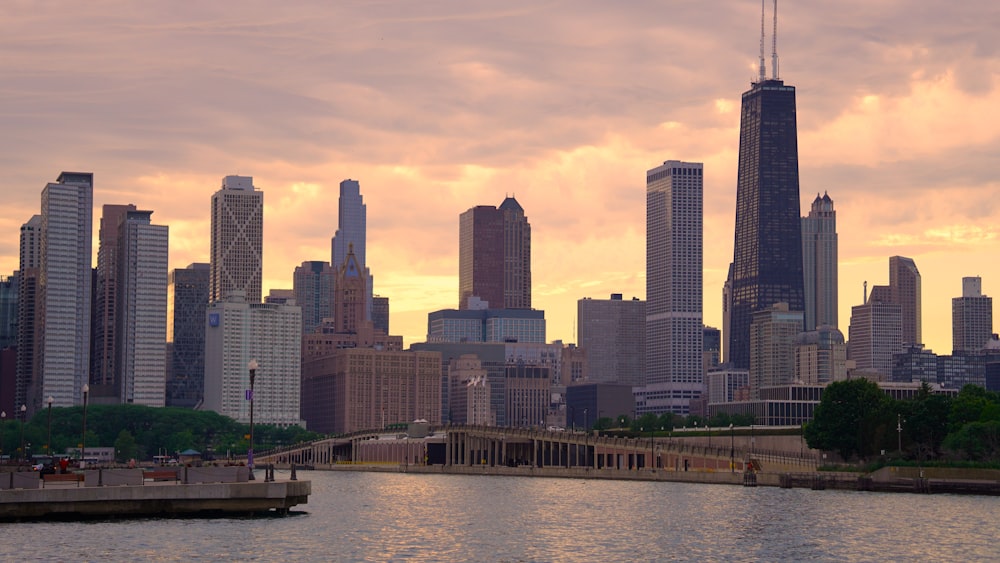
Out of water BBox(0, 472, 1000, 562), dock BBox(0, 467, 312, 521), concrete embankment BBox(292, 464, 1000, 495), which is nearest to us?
water BBox(0, 472, 1000, 562)

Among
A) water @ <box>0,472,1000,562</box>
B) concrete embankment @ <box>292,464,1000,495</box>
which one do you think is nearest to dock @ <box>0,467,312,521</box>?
water @ <box>0,472,1000,562</box>

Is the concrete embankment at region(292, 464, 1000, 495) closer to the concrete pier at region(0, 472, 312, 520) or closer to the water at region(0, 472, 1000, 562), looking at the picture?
the water at region(0, 472, 1000, 562)

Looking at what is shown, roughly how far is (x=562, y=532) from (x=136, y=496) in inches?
1029

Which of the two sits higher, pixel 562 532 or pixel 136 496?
pixel 136 496

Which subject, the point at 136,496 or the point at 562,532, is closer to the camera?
the point at 136,496

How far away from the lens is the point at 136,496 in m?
89.5

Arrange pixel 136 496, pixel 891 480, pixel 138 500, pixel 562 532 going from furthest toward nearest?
1. pixel 891 480
2. pixel 562 532
3. pixel 138 500
4. pixel 136 496

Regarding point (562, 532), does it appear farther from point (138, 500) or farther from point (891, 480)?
point (891, 480)

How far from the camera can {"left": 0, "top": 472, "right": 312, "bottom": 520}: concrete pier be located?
88.2 meters

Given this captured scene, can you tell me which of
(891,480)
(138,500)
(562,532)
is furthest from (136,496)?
(891,480)

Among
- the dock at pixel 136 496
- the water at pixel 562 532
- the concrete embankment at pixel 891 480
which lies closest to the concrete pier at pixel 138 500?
the dock at pixel 136 496

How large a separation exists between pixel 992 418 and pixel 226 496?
394ft

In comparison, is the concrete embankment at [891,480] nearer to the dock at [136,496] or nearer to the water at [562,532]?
the water at [562,532]

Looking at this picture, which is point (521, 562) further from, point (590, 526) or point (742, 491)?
point (742, 491)
